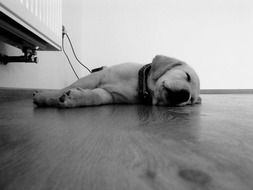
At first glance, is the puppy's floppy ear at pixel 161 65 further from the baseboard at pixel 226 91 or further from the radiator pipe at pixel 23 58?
the baseboard at pixel 226 91

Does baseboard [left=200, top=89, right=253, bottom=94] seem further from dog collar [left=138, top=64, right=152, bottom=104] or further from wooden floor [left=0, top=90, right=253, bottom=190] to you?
wooden floor [left=0, top=90, right=253, bottom=190]

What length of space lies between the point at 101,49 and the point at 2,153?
11.1 feet

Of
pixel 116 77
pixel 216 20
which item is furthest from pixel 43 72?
pixel 216 20

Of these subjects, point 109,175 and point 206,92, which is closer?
point 109,175

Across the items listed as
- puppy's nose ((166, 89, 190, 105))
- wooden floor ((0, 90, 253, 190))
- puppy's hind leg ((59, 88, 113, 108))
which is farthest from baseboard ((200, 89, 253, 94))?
wooden floor ((0, 90, 253, 190))

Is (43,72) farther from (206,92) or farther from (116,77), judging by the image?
(206,92)

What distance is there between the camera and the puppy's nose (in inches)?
52.5

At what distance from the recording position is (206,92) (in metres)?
3.98

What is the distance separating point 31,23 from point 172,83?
2.36ft

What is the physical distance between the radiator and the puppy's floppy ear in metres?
0.61

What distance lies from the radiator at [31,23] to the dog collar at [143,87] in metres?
0.55

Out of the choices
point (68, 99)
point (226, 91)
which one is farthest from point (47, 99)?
point (226, 91)

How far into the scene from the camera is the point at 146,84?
1.39 meters

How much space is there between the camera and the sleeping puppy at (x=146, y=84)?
1328 mm
